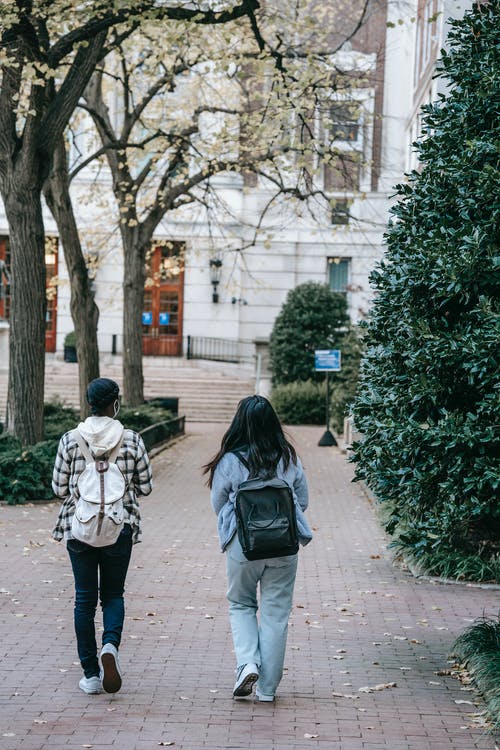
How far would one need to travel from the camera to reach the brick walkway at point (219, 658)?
5.80m

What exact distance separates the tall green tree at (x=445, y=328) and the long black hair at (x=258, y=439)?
2.88 feet

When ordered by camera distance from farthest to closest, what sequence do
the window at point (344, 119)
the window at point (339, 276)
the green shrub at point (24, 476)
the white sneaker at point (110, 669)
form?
the window at point (339, 276), the window at point (344, 119), the green shrub at point (24, 476), the white sneaker at point (110, 669)

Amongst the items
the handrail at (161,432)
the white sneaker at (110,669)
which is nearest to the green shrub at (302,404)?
the handrail at (161,432)

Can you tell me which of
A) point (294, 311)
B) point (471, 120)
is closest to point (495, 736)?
point (471, 120)

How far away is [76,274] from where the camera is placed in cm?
2052

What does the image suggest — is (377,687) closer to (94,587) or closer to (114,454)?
(94,587)

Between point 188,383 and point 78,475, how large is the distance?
29.0m

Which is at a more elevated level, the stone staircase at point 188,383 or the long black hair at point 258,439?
the long black hair at point 258,439

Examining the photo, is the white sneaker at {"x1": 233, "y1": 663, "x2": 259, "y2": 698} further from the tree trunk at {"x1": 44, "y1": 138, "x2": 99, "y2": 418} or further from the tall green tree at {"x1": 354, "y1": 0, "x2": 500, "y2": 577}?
the tree trunk at {"x1": 44, "y1": 138, "x2": 99, "y2": 418}

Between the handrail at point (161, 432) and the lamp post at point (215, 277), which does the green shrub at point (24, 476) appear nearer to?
the handrail at point (161, 432)

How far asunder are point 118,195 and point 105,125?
Result: 1.63 metres

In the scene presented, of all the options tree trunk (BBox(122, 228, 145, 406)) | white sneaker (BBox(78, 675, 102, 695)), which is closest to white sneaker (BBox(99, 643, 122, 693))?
white sneaker (BBox(78, 675, 102, 695))

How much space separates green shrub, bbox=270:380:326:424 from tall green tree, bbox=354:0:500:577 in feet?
81.8

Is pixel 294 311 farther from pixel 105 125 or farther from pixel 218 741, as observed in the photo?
pixel 218 741
